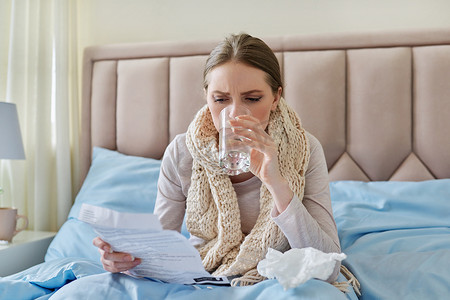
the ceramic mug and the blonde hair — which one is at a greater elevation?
the blonde hair

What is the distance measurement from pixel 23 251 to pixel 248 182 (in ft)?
3.48

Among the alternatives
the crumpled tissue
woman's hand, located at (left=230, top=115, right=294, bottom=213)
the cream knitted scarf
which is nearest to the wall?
the cream knitted scarf

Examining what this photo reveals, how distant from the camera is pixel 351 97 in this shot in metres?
1.98

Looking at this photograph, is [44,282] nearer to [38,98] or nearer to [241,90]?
[241,90]

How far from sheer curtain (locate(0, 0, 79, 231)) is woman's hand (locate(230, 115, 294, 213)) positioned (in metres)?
1.37

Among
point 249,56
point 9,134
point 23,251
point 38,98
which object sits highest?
point 249,56

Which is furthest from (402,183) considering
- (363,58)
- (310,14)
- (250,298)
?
(250,298)

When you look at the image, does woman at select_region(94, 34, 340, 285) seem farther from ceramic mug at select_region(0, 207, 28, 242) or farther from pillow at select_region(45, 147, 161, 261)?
ceramic mug at select_region(0, 207, 28, 242)

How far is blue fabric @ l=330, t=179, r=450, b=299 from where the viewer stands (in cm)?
118

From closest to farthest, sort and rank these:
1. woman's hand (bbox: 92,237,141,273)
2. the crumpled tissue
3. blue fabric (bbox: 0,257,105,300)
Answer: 1. the crumpled tissue
2. woman's hand (bbox: 92,237,141,273)
3. blue fabric (bbox: 0,257,105,300)

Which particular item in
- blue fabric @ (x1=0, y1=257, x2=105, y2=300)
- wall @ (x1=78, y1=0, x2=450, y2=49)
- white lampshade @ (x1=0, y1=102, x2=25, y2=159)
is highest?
wall @ (x1=78, y1=0, x2=450, y2=49)

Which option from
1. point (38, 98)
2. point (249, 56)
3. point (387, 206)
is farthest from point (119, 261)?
point (38, 98)

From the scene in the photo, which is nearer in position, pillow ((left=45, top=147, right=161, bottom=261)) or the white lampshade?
pillow ((left=45, top=147, right=161, bottom=261))

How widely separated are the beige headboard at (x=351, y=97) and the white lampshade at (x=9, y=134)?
1.52ft
